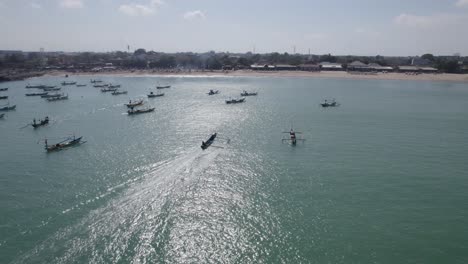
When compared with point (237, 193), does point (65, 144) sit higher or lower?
higher

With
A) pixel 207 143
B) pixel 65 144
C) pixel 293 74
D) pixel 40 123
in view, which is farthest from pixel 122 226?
pixel 293 74

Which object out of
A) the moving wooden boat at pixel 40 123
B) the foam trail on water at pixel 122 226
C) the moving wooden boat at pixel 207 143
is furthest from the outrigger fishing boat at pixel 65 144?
the foam trail on water at pixel 122 226

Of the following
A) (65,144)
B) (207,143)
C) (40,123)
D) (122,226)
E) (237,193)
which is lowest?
(122,226)

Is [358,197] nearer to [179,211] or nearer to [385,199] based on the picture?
[385,199]

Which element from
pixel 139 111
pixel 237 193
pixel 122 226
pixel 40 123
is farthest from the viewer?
pixel 139 111

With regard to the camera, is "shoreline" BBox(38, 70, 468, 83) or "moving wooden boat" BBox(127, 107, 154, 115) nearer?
"moving wooden boat" BBox(127, 107, 154, 115)

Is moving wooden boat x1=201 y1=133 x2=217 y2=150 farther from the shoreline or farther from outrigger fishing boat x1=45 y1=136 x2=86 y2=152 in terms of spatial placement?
the shoreline

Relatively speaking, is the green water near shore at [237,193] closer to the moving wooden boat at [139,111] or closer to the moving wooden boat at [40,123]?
the moving wooden boat at [40,123]

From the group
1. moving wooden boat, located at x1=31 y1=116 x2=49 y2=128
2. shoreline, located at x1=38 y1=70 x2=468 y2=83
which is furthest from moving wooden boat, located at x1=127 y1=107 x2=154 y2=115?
shoreline, located at x1=38 y1=70 x2=468 y2=83

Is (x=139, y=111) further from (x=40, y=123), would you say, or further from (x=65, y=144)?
(x=65, y=144)

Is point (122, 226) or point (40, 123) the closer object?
point (122, 226)
